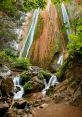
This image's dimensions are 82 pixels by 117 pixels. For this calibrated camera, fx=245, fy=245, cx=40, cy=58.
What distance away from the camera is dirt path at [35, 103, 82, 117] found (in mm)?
10703

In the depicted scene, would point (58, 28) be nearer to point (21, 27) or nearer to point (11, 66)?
point (21, 27)

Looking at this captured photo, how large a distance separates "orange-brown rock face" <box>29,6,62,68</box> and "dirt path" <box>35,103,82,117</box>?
44.1ft

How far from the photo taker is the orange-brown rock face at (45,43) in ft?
84.9

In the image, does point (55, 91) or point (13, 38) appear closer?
point (55, 91)

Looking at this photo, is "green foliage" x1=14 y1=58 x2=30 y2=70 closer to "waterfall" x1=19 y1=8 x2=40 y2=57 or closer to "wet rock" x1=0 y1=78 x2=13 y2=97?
"waterfall" x1=19 y1=8 x2=40 y2=57

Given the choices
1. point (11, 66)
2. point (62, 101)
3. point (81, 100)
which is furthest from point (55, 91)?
point (11, 66)

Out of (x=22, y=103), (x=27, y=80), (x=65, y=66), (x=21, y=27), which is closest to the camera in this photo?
(x=22, y=103)

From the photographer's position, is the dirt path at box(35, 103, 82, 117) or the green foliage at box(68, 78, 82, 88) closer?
the dirt path at box(35, 103, 82, 117)

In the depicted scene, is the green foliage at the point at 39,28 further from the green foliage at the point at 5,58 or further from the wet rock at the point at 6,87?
the wet rock at the point at 6,87

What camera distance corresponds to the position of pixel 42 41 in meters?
27.6

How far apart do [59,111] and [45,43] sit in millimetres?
16741

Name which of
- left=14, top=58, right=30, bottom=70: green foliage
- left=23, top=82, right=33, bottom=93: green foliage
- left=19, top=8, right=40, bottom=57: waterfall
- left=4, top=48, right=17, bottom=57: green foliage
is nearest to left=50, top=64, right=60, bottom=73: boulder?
left=14, top=58, right=30, bottom=70: green foliage

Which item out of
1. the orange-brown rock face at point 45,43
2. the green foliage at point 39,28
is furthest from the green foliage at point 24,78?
the green foliage at point 39,28

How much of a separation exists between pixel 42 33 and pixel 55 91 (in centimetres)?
1491
